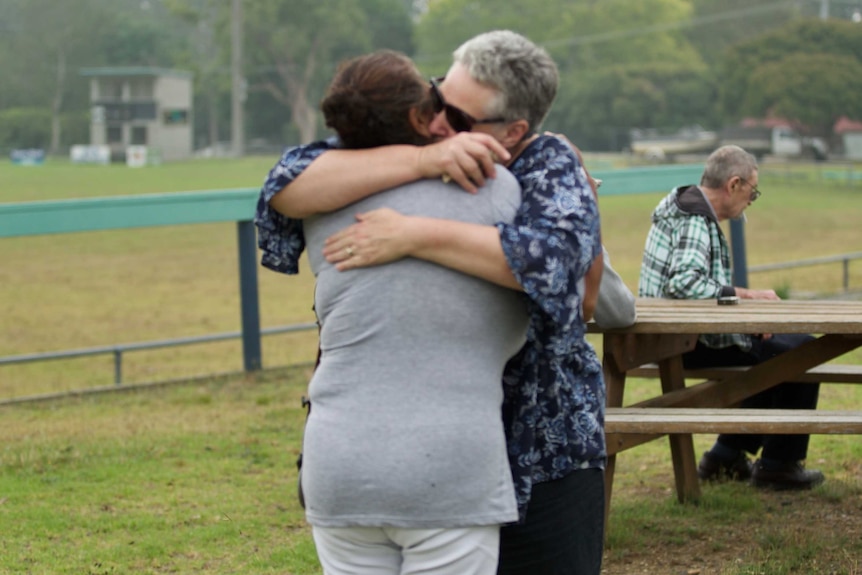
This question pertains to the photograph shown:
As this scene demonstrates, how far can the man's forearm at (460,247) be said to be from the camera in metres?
2.32

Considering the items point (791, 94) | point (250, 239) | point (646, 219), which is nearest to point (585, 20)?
point (791, 94)

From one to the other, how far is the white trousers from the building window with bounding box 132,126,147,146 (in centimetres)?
8875

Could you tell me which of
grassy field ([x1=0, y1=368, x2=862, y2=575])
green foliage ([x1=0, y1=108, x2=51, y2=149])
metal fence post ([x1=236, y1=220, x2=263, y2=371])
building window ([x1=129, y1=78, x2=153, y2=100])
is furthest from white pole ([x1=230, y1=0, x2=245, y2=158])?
grassy field ([x1=0, y1=368, x2=862, y2=575])

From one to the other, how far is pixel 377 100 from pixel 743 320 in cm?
181

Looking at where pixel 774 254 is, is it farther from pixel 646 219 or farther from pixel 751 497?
pixel 751 497

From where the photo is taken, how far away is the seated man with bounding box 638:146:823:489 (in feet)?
15.0

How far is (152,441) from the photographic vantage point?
6.31 m

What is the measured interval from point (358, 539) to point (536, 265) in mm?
614

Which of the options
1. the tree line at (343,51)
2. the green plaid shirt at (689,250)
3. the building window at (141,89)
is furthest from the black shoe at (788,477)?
the building window at (141,89)

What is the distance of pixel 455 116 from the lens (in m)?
2.51

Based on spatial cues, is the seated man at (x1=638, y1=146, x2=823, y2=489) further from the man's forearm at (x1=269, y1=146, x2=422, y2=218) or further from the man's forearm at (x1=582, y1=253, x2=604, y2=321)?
the man's forearm at (x1=269, y1=146, x2=422, y2=218)

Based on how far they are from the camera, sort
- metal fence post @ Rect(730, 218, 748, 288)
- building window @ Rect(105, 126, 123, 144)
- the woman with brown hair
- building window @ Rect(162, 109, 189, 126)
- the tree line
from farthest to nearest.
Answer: building window @ Rect(162, 109, 189, 126) < building window @ Rect(105, 126, 123, 144) < the tree line < metal fence post @ Rect(730, 218, 748, 288) < the woman with brown hair

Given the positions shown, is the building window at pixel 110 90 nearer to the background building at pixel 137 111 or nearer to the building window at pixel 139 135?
the background building at pixel 137 111

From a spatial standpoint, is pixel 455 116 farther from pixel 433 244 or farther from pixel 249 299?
pixel 249 299
